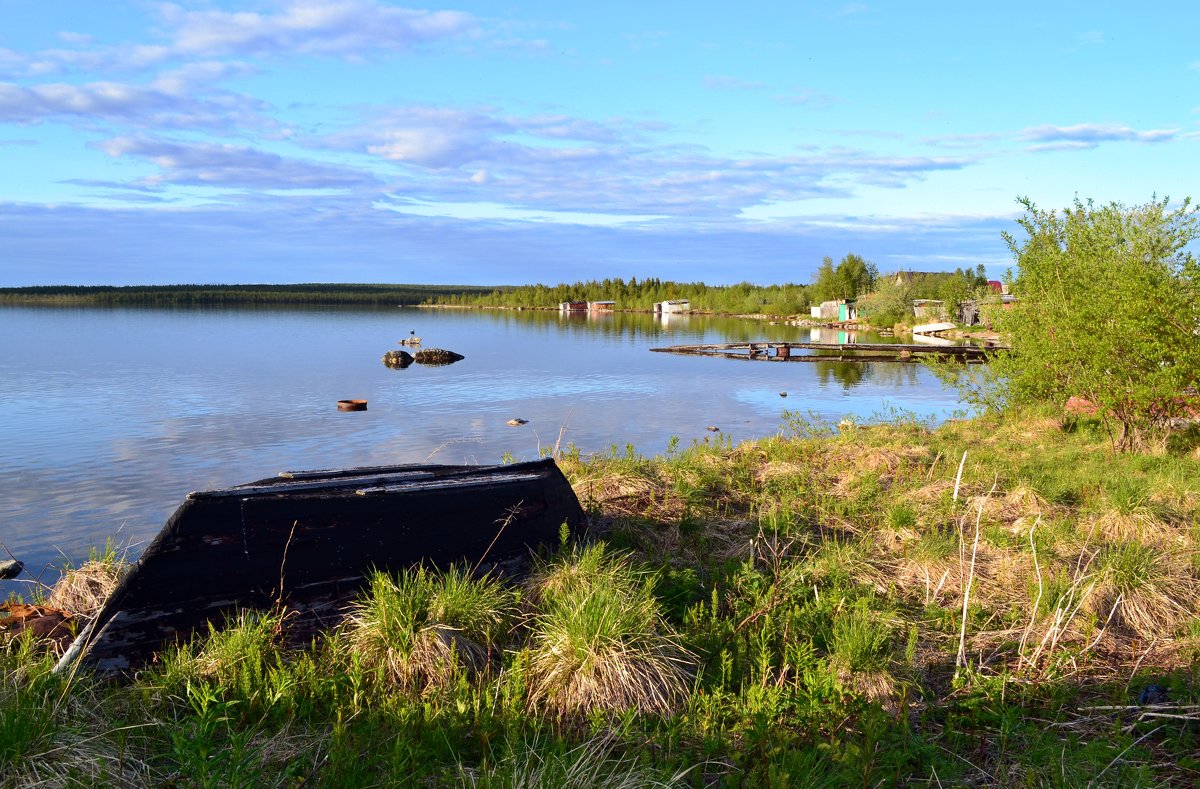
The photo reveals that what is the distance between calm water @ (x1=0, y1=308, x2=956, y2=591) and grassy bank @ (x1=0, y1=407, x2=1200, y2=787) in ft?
25.2

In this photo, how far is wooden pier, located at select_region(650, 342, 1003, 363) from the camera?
54.5 m

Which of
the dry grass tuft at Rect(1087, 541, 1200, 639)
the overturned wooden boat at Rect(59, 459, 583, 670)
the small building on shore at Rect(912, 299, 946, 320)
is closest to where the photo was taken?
the overturned wooden boat at Rect(59, 459, 583, 670)

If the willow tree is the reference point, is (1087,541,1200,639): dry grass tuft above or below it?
below

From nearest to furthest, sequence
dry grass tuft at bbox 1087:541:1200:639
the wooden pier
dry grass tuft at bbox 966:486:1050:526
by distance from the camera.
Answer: dry grass tuft at bbox 1087:541:1200:639, dry grass tuft at bbox 966:486:1050:526, the wooden pier

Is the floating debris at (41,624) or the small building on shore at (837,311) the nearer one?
the floating debris at (41,624)

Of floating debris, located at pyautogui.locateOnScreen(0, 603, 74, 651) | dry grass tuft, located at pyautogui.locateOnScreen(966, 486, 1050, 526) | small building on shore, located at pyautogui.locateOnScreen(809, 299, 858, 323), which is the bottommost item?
floating debris, located at pyautogui.locateOnScreen(0, 603, 74, 651)

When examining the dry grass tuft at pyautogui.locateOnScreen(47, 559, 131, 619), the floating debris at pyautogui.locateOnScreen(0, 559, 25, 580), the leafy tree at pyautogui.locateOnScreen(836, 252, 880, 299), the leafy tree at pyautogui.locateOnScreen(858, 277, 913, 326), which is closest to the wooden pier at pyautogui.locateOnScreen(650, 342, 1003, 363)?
the leafy tree at pyautogui.locateOnScreen(858, 277, 913, 326)

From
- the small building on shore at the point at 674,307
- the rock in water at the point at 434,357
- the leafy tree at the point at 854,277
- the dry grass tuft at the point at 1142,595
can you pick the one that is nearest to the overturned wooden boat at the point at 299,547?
the dry grass tuft at the point at 1142,595

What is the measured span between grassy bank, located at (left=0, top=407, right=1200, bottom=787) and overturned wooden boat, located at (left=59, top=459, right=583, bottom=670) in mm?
224

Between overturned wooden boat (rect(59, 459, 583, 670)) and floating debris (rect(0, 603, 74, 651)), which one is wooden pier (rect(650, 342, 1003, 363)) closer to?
overturned wooden boat (rect(59, 459, 583, 670))

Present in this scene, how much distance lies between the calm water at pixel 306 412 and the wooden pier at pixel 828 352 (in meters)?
2.98

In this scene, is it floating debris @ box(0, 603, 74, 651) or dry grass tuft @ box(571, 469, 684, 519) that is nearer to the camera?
floating debris @ box(0, 603, 74, 651)

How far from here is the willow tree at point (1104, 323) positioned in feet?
43.8

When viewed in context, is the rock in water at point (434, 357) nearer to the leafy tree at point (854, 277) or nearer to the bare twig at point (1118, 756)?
the bare twig at point (1118, 756)
